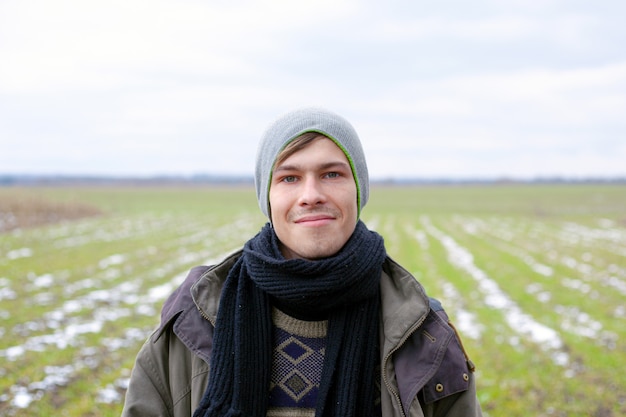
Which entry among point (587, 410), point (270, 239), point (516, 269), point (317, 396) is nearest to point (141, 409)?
point (317, 396)

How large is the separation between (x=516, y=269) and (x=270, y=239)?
1329 cm

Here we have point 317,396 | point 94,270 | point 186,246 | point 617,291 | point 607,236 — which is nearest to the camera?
point 317,396

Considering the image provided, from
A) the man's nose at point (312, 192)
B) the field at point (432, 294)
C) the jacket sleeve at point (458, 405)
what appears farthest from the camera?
the field at point (432, 294)

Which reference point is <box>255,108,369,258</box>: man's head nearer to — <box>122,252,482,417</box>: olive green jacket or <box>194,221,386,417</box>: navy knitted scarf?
<box>194,221,386,417</box>: navy knitted scarf

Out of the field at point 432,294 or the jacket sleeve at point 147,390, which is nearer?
the jacket sleeve at point 147,390

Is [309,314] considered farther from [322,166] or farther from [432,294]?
[432,294]

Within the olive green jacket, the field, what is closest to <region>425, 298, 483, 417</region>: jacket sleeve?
the olive green jacket

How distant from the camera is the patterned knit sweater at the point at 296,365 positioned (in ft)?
5.74

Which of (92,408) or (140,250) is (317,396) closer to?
(92,408)

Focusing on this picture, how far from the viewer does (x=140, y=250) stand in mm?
16250

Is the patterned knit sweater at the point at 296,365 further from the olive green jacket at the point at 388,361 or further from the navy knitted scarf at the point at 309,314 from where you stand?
the olive green jacket at the point at 388,361

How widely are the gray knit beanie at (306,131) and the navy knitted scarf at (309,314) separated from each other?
0.62 feet

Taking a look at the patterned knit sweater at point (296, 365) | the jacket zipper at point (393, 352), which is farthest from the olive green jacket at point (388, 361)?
the patterned knit sweater at point (296, 365)

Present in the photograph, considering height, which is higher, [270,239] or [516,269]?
[270,239]
